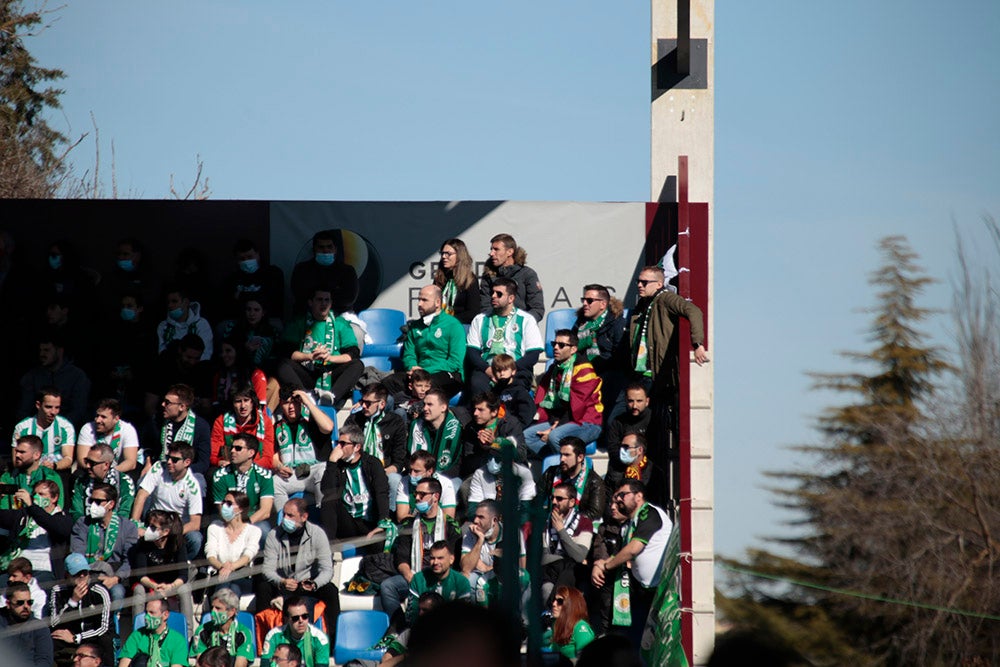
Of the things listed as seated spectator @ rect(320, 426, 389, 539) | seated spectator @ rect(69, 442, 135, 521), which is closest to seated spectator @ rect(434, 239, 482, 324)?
seated spectator @ rect(320, 426, 389, 539)

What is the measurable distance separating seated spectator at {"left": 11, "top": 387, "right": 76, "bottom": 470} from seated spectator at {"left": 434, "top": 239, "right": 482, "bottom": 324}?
10.4 feet

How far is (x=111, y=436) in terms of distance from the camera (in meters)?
10.4

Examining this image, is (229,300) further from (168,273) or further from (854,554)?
(854,554)

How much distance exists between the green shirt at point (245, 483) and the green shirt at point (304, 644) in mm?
1252

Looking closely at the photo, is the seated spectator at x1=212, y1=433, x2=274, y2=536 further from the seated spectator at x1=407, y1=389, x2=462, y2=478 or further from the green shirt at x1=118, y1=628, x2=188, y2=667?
Answer: the green shirt at x1=118, y1=628, x2=188, y2=667

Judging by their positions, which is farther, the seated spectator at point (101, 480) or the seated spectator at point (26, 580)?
the seated spectator at point (101, 480)

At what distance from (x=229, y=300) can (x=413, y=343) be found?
5.78 feet

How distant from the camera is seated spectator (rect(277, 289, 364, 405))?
36.2ft

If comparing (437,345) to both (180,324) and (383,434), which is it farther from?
(180,324)

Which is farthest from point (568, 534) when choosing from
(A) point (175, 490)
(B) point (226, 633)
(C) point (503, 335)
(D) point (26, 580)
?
(D) point (26, 580)

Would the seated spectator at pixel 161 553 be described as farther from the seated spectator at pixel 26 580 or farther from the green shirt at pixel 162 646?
the seated spectator at pixel 26 580

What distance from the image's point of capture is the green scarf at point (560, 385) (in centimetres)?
1054

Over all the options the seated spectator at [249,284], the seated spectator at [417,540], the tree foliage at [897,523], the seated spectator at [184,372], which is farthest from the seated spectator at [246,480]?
the tree foliage at [897,523]

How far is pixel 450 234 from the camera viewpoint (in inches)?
502
